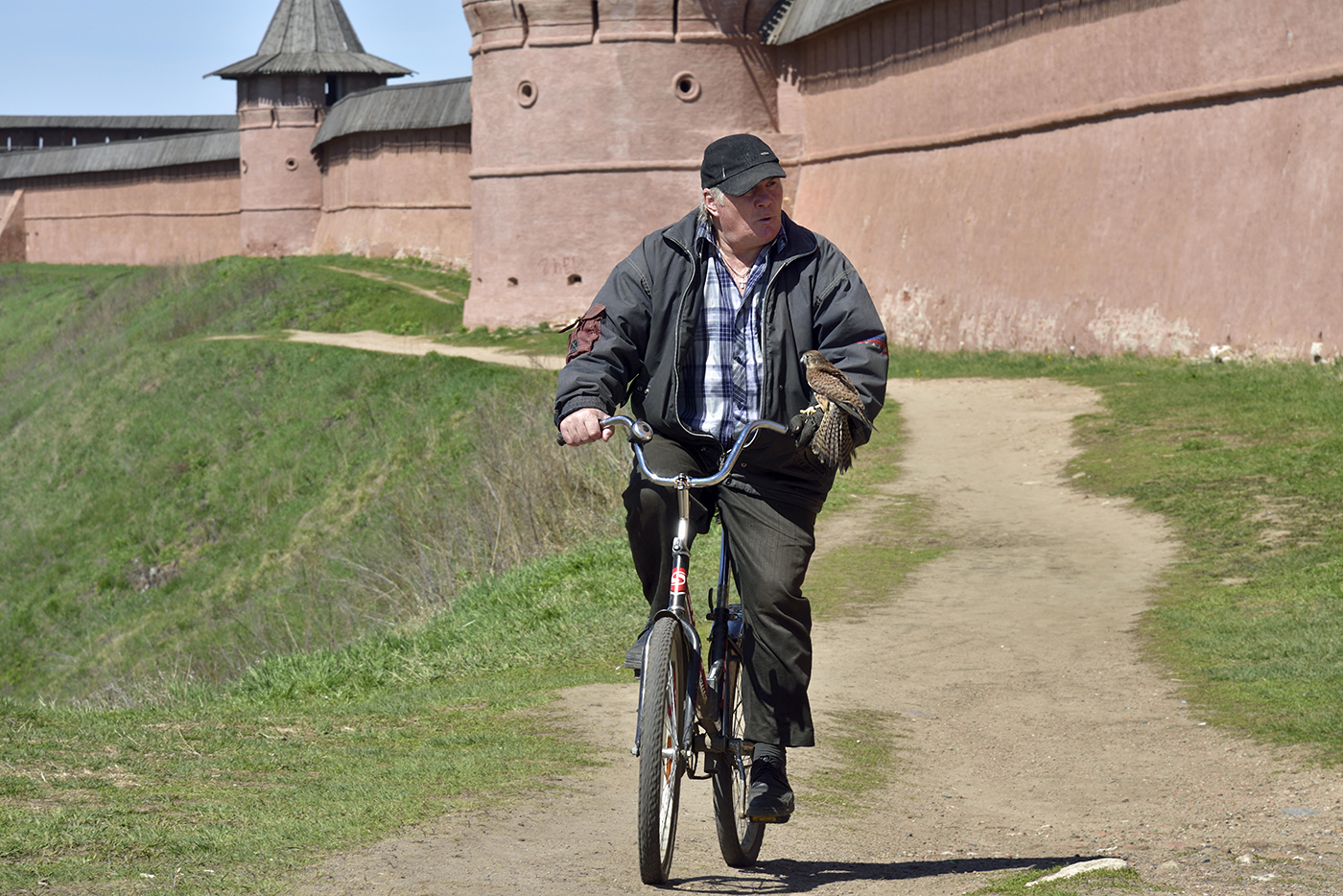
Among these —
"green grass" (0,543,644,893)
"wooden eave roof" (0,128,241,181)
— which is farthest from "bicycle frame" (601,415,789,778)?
"wooden eave roof" (0,128,241,181)

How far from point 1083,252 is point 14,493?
18.8m

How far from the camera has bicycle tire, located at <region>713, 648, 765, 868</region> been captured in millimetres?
3730

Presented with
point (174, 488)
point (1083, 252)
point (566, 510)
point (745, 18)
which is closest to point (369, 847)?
point (566, 510)

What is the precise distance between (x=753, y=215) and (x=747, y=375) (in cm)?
39

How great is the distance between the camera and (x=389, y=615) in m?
10.8

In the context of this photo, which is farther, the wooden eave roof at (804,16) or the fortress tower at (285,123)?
the fortress tower at (285,123)

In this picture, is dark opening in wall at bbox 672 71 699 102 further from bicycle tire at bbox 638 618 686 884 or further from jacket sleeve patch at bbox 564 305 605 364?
bicycle tire at bbox 638 618 686 884

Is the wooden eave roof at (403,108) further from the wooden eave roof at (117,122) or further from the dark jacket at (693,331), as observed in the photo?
the dark jacket at (693,331)

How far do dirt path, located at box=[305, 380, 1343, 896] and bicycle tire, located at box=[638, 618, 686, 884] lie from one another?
0.47 feet

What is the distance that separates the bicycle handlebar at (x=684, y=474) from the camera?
11.4 feet

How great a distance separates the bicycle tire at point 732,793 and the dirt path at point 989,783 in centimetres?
6

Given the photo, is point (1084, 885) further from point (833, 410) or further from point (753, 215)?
point (753, 215)

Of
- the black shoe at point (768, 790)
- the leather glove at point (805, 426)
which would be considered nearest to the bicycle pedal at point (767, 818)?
the black shoe at point (768, 790)

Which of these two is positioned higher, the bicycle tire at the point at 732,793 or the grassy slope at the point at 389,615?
the bicycle tire at the point at 732,793
